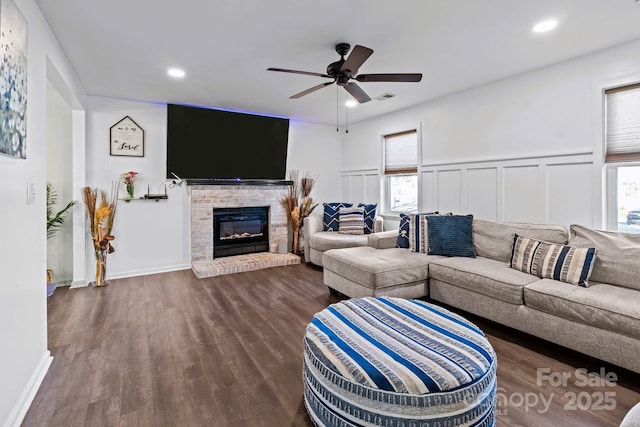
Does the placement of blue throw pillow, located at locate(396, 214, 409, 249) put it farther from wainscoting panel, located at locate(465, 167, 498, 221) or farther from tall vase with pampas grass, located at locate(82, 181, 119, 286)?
tall vase with pampas grass, located at locate(82, 181, 119, 286)

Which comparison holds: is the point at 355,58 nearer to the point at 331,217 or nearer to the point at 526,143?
the point at 526,143

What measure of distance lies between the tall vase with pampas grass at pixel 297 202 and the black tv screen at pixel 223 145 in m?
0.29

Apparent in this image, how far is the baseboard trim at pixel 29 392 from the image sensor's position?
166 cm

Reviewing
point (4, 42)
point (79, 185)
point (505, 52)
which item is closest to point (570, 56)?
point (505, 52)

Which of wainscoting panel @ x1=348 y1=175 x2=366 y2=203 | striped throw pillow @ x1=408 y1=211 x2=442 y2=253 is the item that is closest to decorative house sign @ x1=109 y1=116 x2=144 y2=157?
wainscoting panel @ x1=348 y1=175 x2=366 y2=203

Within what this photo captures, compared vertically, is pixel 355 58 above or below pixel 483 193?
above

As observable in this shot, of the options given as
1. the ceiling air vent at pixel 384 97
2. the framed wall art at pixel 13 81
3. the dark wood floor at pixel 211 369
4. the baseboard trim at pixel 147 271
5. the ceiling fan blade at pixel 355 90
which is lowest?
the dark wood floor at pixel 211 369

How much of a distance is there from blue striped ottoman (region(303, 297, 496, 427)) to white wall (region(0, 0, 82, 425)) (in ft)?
4.96

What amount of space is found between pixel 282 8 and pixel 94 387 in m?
A: 2.78

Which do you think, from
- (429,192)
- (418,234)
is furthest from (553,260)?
(429,192)

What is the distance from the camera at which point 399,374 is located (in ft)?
4.54

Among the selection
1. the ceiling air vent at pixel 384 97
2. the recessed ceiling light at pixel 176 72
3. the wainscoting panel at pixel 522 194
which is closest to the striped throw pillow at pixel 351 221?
the ceiling air vent at pixel 384 97

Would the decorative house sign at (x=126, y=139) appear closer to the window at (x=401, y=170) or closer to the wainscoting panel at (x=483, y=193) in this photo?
the window at (x=401, y=170)

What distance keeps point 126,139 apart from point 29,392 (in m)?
3.47
